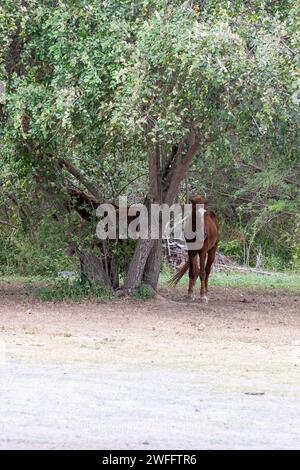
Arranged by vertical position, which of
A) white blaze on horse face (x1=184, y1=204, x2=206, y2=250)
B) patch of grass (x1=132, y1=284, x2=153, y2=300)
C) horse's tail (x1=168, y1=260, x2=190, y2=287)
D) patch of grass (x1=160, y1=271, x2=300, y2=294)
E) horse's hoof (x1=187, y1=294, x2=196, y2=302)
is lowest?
patch of grass (x1=160, y1=271, x2=300, y2=294)

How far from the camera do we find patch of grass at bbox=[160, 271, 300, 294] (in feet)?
69.7

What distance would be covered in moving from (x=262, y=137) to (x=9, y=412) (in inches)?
319

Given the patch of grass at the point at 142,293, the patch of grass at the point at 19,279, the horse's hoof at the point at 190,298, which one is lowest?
the patch of grass at the point at 19,279

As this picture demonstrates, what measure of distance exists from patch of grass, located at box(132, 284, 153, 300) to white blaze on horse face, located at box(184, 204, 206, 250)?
121 cm

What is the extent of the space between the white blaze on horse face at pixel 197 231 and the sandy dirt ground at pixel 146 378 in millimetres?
1935

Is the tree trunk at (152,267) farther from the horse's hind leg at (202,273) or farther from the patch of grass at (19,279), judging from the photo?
the patch of grass at (19,279)

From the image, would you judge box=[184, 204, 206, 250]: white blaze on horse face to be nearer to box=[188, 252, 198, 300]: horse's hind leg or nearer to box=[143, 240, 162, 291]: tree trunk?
box=[188, 252, 198, 300]: horse's hind leg

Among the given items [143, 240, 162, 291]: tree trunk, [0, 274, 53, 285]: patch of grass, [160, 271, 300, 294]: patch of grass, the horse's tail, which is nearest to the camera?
[143, 240, 162, 291]: tree trunk

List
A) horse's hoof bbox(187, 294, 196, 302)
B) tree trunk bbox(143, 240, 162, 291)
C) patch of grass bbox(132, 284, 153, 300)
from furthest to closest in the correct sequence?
horse's hoof bbox(187, 294, 196, 302) < tree trunk bbox(143, 240, 162, 291) < patch of grass bbox(132, 284, 153, 300)

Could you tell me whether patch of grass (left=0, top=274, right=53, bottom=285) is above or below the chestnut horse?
below

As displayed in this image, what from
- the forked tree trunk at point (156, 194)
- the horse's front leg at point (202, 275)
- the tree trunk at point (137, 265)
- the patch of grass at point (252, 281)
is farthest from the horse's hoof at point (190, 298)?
the patch of grass at point (252, 281)

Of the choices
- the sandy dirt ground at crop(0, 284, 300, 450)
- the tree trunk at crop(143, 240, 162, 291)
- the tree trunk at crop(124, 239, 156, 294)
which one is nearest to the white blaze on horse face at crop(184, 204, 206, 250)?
the tree trunk at crop(143, 240, 162, 291)

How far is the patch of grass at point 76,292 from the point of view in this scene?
1598cm
